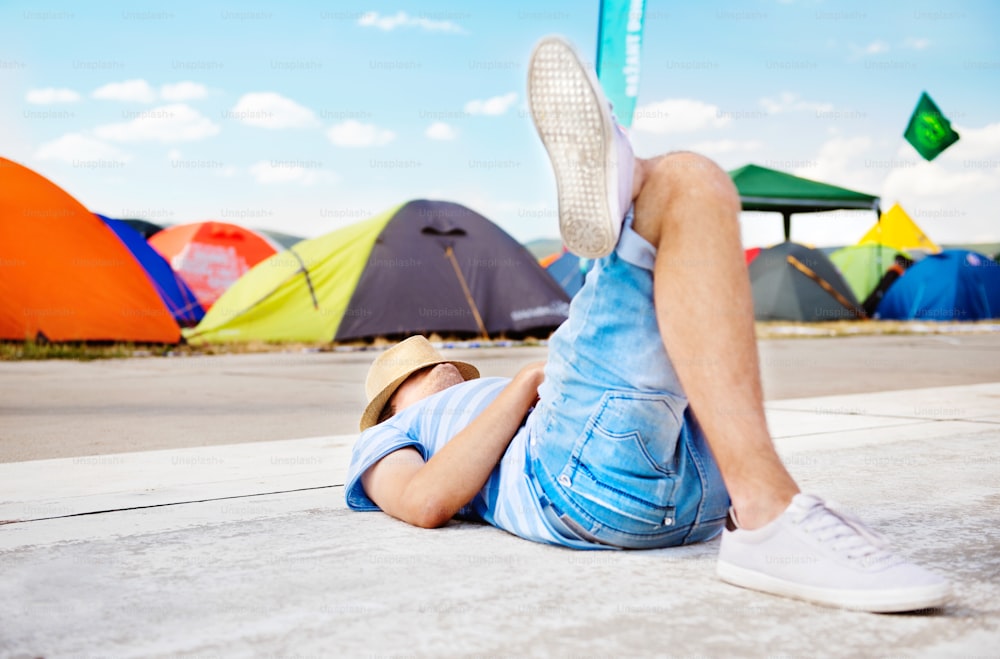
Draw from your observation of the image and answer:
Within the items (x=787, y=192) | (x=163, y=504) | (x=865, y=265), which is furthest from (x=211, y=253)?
(x=163, y=504)

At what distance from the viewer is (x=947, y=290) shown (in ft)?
51.6

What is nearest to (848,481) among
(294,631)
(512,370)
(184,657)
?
(294,631)

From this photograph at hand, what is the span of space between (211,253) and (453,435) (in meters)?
11.9

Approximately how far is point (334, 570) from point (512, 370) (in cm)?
470

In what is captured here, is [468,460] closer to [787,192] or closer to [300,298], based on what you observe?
[300,298]

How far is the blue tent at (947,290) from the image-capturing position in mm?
15688

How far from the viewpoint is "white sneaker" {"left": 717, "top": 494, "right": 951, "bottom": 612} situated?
→ 113 cm

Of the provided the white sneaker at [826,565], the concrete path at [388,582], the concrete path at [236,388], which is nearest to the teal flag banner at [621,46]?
the concrete path at [236,388]

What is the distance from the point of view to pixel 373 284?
9.07 m

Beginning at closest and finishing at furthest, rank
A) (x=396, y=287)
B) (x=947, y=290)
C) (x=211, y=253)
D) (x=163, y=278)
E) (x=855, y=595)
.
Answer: (x=855, y=595), (x=396, y=287), (x=163, y=278), (x=211, y=253), (x=947, y=290)

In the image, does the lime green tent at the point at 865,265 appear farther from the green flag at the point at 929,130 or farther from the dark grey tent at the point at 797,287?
the dark grey tent at the point at 797,287

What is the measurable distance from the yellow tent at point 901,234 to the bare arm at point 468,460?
21.8m

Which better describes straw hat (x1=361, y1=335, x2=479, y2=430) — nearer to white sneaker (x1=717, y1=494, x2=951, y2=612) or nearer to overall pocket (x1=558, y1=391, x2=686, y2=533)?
overall pocket (x1=558, y1=391, x2=686, y2=533)

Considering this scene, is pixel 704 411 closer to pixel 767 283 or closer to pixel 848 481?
pixel 848 481
